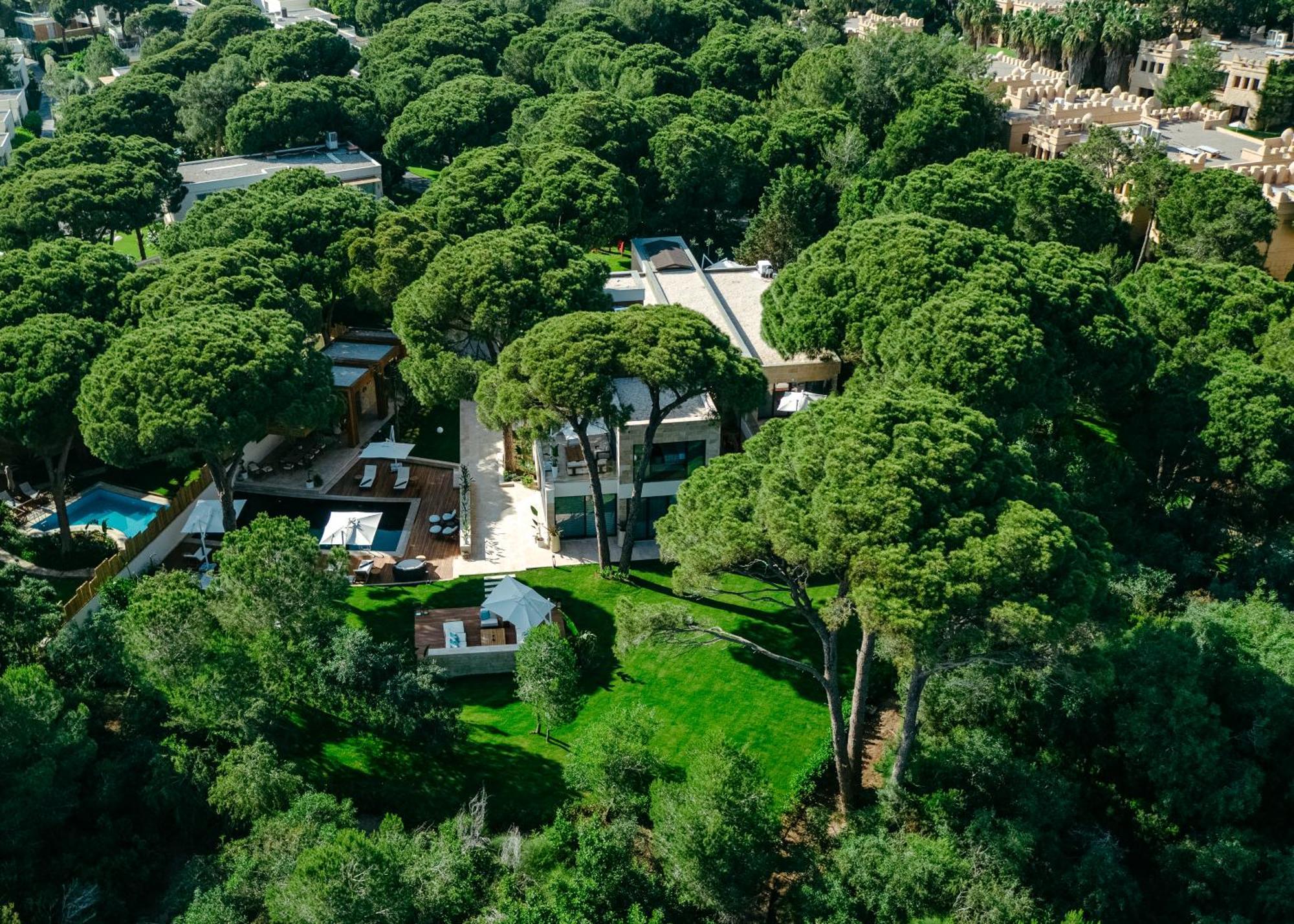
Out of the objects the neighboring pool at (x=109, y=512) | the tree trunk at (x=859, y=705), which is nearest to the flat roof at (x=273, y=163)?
the neighboring pool at (x=109, y=512)

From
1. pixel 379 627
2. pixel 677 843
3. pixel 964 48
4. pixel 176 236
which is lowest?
pixel 379 627

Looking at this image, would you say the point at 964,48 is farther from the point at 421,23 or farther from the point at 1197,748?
the point at 1197,748

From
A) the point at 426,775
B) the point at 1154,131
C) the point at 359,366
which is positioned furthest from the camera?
the point at 1154,131

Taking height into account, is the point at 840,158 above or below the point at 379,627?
above

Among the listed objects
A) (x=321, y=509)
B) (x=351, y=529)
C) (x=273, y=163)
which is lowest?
(x=321, y=509)

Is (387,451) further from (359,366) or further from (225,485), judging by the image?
(225,485)

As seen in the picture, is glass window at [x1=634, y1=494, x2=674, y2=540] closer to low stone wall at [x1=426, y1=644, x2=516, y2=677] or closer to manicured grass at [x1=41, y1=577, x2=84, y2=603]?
low stone wall at [x1=426, y1=644, x2=516, y2=677]

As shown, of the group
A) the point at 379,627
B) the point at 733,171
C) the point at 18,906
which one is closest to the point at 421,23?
the point at 733,171

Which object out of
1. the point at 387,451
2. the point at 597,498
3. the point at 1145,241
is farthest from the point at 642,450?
the point at 1145,241
